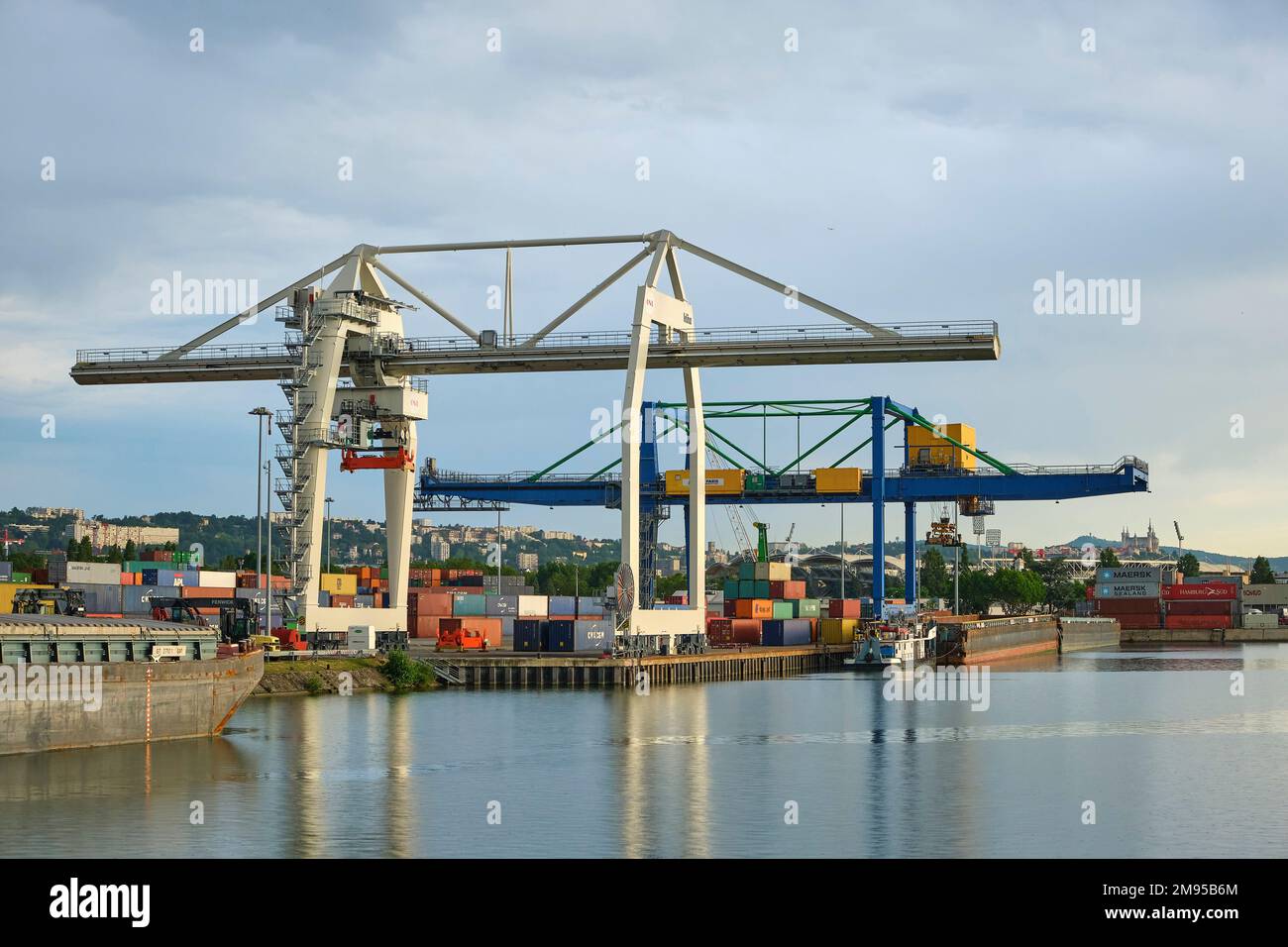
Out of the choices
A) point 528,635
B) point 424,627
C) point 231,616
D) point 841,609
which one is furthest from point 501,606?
point 231,616

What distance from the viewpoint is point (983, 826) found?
101 ft

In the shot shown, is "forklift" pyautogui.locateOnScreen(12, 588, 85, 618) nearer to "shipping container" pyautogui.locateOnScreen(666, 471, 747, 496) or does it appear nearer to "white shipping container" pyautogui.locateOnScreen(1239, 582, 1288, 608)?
"shipping container" pyautogui.locateOnScreen(666, 471, 747, 496)

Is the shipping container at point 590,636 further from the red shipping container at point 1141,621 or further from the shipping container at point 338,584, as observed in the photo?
the red shipping container at point 1141,621

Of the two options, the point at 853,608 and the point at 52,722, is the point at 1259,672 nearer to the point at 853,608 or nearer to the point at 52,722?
the point at 853,608

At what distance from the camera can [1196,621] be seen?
154000 mm

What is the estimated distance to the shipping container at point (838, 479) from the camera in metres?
95.1

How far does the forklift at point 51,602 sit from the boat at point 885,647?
1925 inches

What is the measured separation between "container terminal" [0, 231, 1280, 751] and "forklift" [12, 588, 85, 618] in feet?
0.36

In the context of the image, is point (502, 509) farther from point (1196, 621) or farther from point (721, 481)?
point (1196, 621)

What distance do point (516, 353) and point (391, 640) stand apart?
14432 mm

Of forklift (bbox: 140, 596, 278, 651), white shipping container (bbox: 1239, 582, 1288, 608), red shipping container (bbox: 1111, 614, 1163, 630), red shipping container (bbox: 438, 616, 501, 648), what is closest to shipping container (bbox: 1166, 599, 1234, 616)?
red shipping container (bbox: 1111, 614, 1163, 630)

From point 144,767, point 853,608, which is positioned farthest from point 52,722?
point 853,608
